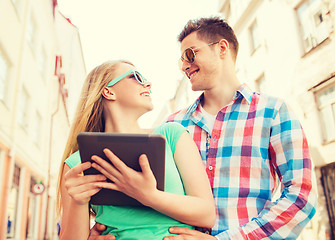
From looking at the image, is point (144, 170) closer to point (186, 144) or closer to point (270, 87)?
point (186, 144)

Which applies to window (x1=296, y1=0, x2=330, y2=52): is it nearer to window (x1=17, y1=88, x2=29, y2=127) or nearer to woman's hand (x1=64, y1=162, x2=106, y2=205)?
window (x1=17, y1=88, x2=29, y2=127)

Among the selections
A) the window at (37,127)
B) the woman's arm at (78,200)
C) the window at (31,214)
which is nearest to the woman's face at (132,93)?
the woman's arm at (78,200)

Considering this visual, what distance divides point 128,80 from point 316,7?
919 cm

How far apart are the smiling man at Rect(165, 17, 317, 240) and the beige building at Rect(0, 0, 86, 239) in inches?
299

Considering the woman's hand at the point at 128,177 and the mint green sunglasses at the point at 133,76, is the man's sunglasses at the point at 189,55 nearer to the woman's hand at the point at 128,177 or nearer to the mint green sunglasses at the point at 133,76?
the mint green sunglasses at the point at 133,76

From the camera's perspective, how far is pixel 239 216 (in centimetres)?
188

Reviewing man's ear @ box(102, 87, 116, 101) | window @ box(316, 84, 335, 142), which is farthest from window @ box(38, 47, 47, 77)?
man's ear @ box(102, 87, 116, 101)

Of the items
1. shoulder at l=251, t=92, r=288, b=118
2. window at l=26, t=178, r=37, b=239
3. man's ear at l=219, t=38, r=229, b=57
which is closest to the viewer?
A: shoulder at l=251, t=92, r=288, b=118

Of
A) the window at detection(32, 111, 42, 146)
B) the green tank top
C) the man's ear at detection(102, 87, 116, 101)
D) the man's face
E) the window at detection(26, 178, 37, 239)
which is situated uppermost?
the window at detection(32, 111, 42, 146)

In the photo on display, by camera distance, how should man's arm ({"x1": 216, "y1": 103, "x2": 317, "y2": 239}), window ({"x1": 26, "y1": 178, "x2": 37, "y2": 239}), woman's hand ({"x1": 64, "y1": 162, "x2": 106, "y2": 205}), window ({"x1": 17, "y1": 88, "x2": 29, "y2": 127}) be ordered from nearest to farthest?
woman's hand ({"x1": 64, "y1": 162, "x2": 106, "y2": 205}), man's arm ({"x1": 216, "y1": 103, "x2": 317, "y2": 239}), window ({"x1": 17, "y1": 88, "x2": 29, "y2": 127}), window ({"x1": 26, "y1": 178, "x2": 37, "y2": 239})

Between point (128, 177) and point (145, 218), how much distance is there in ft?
0.83

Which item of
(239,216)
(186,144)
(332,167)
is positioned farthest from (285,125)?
(332,167)

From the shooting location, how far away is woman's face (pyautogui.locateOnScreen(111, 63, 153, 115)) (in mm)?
1822

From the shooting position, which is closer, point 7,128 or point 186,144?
point 186,144
